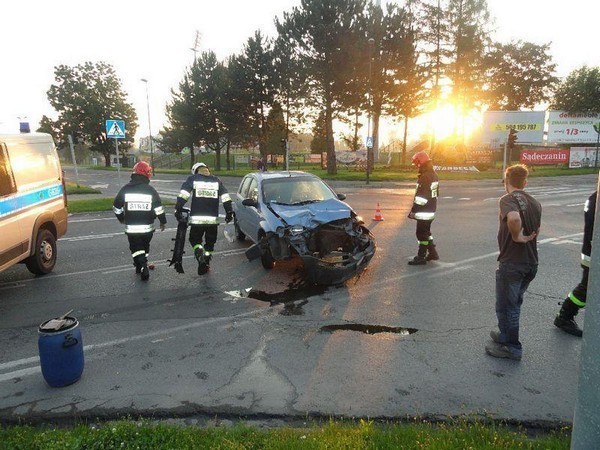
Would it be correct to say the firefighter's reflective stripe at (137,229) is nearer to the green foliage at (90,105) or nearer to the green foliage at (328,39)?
the green foliage at (328,39)

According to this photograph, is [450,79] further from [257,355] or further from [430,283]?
[257,355]

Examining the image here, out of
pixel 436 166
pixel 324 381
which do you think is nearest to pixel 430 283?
pixel 324 381

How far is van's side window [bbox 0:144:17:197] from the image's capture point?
5.99 m

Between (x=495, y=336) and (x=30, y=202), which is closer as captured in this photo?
(x=495, y=336)

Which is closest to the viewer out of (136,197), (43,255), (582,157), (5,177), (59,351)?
(59,351)

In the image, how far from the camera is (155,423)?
10.4 ft

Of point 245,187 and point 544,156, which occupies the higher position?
point 544,156

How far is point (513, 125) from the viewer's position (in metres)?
43.9

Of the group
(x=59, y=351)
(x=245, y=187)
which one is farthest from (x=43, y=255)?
(x=59, y=351)

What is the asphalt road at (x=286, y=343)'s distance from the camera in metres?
3.46

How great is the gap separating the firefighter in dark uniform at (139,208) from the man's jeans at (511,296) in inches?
203

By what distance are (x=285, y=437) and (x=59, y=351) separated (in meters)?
2.20

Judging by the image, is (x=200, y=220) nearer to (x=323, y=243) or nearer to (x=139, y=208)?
(x=139, y=208)

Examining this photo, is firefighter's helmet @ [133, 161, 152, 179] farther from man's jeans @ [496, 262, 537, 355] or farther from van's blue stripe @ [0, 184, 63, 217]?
man's jeans @ [496, 262, 537, 355]
